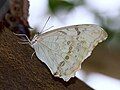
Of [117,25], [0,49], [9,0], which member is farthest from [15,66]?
[117,25]

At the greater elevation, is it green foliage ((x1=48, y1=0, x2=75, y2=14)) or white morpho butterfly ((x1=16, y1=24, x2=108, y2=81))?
white morpho butterfly ((x1=16, y1=24, x2=108, y2=81))

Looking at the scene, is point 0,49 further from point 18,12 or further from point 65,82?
point 65,82

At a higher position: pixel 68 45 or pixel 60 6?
pixel 68 45

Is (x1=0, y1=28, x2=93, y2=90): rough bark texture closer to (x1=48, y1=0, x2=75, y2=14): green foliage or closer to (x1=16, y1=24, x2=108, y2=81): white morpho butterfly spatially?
(x1=16, y1=24, x2=108, y2=81): white morpho butterfly

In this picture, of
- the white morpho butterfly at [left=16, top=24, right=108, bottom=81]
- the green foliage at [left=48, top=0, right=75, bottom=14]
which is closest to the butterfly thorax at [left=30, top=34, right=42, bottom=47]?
the white morpho butterfly at [left=16, top=24, right=108, bottom=81]

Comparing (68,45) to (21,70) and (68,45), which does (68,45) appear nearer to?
(68,45)

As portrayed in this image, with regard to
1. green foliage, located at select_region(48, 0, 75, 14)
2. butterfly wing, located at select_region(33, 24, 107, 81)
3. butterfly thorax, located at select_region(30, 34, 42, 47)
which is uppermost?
butterfly thorax, located at select_region(30, 34, 42, 47)

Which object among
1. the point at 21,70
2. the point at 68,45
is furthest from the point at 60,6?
the point at 21,70

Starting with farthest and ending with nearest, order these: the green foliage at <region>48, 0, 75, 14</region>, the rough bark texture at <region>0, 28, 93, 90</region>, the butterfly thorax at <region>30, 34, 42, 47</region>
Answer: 1. the green foliage at <region>48, 0, 75, 14</region>
2. the butterfly thorax at <region>30, 34, 42, 47</region>
3. the rough bark texture at <region>0, 28, 93, 90</region>
